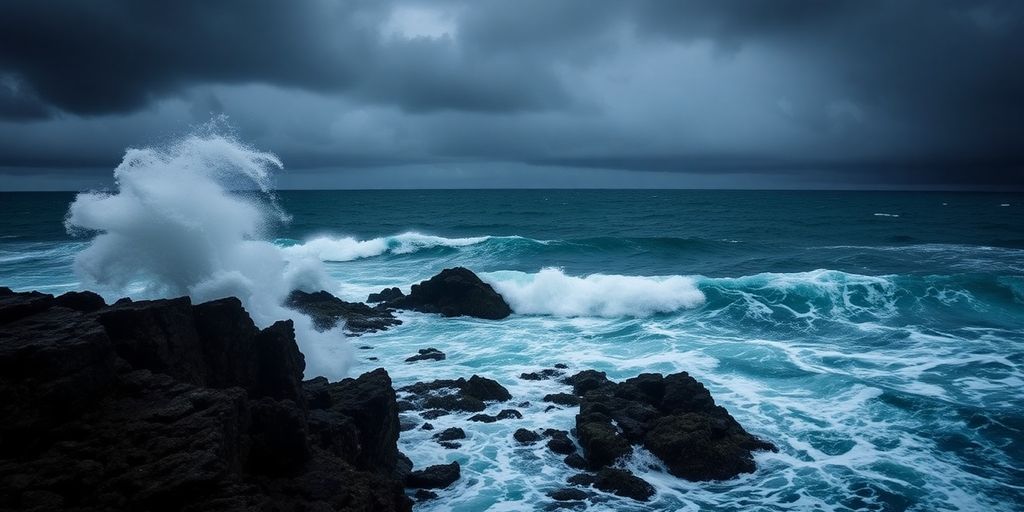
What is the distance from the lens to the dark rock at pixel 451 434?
1160cm

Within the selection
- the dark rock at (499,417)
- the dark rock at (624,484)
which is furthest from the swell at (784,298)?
the dark rock at (624,484)

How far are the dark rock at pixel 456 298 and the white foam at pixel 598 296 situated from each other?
121cm

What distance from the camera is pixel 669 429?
11000 millimetres

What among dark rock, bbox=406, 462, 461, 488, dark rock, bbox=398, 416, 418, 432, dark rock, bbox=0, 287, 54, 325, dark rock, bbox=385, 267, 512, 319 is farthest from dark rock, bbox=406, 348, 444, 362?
dark rock, bbox=0, 287, 54, 325

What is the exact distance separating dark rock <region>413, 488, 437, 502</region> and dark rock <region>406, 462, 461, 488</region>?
189 mm

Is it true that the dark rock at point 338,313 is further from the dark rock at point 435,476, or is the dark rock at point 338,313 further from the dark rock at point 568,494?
the dark rock at point 568,494

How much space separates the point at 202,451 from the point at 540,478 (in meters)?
6.53

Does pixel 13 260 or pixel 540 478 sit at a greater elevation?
pixel 13 260

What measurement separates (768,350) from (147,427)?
17903mm

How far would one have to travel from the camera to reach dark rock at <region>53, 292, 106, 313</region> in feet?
25.1

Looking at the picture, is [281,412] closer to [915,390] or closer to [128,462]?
[128,462]

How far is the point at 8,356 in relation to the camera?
523 centimetres

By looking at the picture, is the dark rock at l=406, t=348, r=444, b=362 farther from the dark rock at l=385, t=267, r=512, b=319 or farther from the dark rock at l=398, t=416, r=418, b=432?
the dark rock at l=385, t=267, r=512, b=319

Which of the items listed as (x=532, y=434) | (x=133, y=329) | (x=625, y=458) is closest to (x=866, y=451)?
(x=625, y=458)
